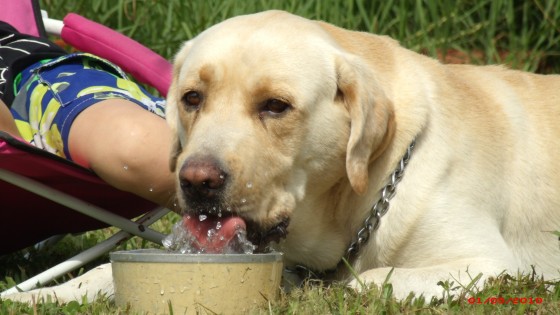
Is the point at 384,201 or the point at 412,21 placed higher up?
the point at 384,201

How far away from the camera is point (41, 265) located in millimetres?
4332

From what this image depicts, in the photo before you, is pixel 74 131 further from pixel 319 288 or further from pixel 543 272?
pixel 543 272

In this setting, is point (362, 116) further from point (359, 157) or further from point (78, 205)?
point (78, 205)

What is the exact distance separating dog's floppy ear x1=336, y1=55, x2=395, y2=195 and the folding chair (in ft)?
2.99

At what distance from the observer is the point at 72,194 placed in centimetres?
368

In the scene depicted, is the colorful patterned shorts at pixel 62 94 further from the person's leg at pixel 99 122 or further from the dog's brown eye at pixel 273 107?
the dog's brown eye at pixel 273 107

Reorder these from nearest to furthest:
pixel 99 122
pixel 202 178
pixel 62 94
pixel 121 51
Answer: pixel 202 178
pixel 99 122
pixel 62 94
pixel 121 51

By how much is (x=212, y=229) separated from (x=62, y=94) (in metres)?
1.24

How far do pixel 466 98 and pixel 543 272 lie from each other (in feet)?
2.41

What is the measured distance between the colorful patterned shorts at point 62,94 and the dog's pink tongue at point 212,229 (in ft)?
3.25

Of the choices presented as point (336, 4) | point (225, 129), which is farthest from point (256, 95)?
point (336, 4)

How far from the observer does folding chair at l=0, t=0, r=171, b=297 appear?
11.1 feet

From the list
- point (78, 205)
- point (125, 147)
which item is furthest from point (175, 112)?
point (78, 205)

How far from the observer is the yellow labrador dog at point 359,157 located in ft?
10.3
